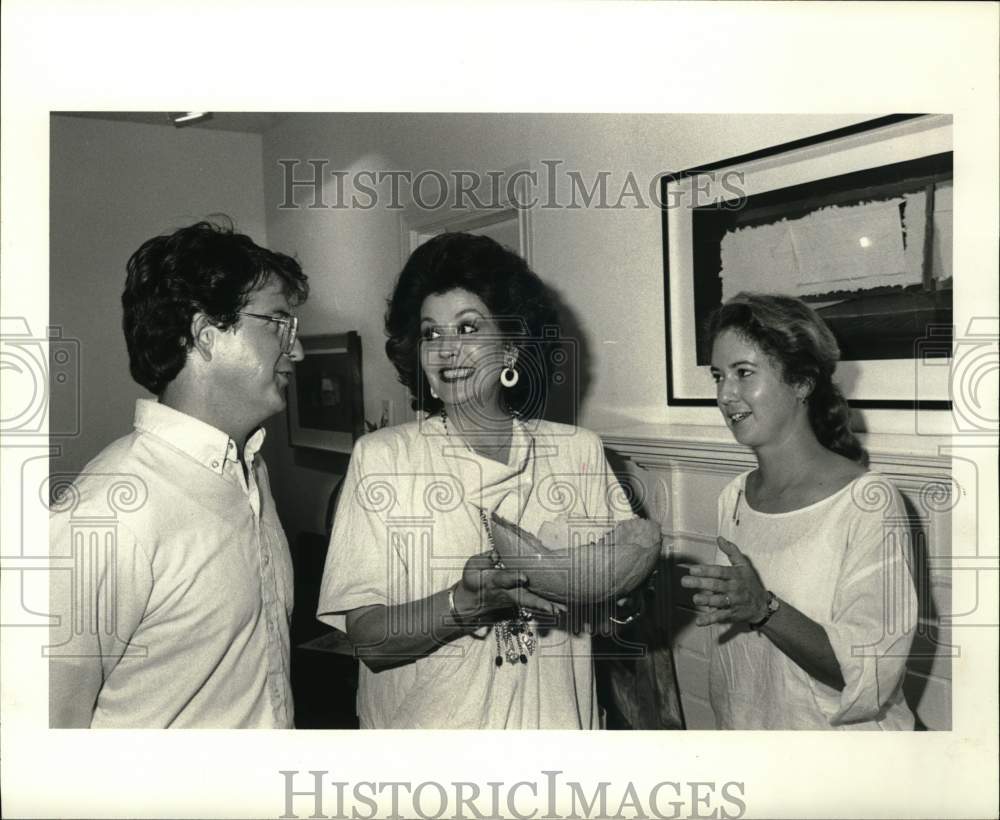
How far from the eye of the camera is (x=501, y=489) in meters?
1.62

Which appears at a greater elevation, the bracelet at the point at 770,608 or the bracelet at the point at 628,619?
the bracelet at the point at 770,608

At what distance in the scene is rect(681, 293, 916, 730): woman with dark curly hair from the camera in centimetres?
157

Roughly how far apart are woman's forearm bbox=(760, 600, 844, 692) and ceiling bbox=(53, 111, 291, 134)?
116 centimetres

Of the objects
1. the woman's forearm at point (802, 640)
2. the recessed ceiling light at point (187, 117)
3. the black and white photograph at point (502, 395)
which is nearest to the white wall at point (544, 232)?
the black and white photograph at point (502, 395)

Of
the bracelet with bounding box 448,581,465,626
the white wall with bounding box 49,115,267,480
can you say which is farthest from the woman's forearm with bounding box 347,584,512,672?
the white wall with bounding box 49,115,267,480

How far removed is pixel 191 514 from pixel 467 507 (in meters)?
0.45

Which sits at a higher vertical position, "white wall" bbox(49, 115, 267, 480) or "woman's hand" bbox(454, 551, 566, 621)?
"white wall" bbox(49, 115, 267, 480)

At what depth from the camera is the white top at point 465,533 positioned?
162 cm

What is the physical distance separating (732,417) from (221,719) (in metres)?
0.99

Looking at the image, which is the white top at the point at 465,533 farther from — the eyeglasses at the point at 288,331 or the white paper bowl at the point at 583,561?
the eyeglasses at the point at 288,331

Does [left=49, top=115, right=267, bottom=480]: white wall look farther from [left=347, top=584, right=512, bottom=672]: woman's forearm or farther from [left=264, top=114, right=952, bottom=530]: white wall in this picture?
[left=347, top=584, right=512, bottom=672]: woman's forearm

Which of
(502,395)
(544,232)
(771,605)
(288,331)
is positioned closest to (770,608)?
(771,605)

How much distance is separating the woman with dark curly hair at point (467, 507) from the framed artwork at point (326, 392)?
62 millimetres

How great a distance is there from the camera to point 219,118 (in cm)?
164
